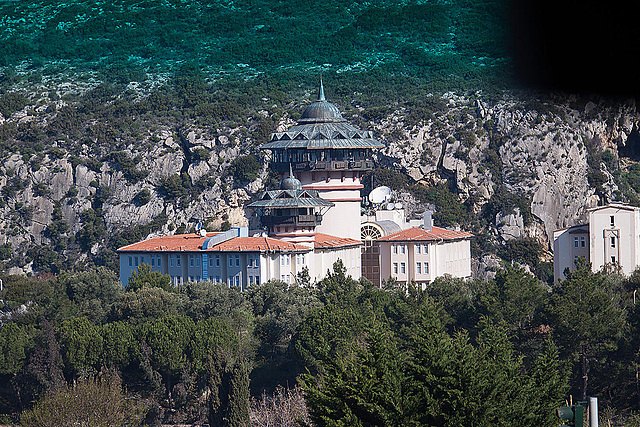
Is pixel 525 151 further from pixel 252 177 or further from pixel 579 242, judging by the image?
pixel 579 242

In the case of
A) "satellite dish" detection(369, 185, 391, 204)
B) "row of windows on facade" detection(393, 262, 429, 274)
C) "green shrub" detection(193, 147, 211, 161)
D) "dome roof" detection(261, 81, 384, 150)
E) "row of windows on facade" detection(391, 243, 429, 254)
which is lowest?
"row of windows on facade" detection(393, 262, 429, 274)

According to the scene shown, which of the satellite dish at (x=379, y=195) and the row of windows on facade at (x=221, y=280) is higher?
the satellite dish at (x=379, y=195)

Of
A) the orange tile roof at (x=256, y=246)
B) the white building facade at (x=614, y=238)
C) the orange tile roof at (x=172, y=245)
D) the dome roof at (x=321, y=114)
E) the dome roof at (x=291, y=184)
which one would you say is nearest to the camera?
the orange tile roof at (x=256, y=246)

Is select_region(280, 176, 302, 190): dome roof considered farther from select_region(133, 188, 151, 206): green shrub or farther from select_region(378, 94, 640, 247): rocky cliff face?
select_region(133, 188, 151, 206): green shrub

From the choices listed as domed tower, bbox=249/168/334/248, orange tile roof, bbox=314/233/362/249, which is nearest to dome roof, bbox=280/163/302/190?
domed tower, bbox=249/168/334/248

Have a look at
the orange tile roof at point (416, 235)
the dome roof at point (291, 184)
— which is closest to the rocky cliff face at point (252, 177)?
the orange tile roof at point (416, 235)

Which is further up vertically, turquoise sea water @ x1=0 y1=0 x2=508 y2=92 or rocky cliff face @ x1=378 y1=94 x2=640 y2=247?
turquoise sea water @ x1=0 y1=0 x2=508 y2=92

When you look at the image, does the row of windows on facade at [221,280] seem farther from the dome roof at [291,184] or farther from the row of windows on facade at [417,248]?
the row of windows on facade at [417,248]

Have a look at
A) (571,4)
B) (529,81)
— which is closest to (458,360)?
(571,4)

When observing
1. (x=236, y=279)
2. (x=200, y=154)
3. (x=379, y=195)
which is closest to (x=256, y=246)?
(x=236, y=279)
